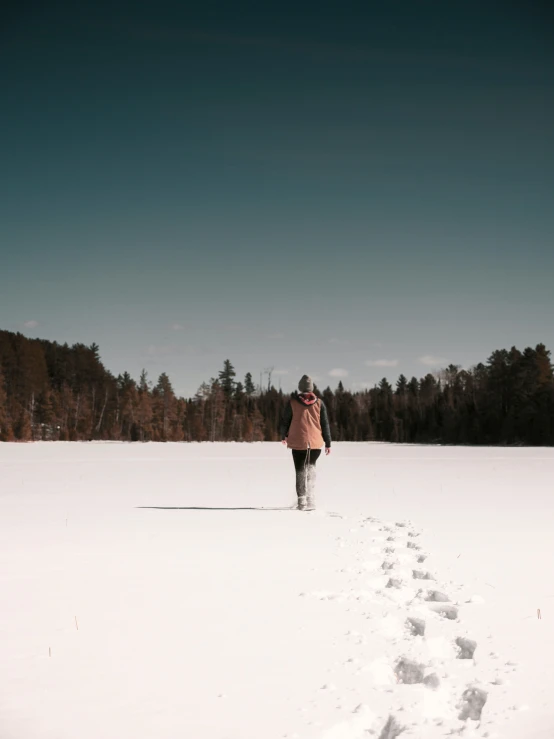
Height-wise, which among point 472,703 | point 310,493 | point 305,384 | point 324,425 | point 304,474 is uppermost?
point 305,384

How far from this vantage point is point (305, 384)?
1116 cm

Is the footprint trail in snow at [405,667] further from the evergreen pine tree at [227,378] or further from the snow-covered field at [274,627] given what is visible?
the evergreen pine tree at [227,378]

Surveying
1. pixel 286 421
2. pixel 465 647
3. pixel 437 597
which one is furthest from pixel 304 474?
pixel 465 647

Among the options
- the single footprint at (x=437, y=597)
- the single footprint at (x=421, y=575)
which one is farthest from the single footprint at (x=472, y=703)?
the single footprint at (x=421, y=575)

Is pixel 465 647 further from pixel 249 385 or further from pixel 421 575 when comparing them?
pixel 249 385

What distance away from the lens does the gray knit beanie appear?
36.5 ft

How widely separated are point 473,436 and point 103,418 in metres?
66.1

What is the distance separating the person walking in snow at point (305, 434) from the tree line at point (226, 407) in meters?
63.3

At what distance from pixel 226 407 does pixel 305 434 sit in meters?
116

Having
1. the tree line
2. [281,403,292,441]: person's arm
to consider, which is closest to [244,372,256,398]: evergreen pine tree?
the tree line

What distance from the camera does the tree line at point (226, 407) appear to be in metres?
74.5

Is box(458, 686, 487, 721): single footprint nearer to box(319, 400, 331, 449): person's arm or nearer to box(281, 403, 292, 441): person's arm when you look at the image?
box(319, 400, 331, 449): person's arm

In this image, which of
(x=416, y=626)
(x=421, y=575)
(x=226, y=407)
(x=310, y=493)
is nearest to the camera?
(x=416, y=626)

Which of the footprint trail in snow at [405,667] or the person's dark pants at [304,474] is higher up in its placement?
the person's dark pants at [304,474]
